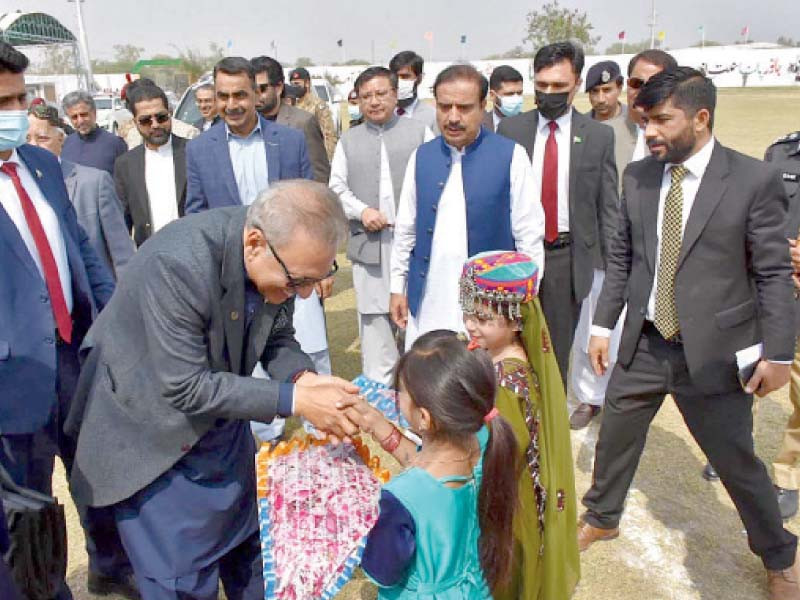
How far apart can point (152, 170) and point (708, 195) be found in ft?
11.8

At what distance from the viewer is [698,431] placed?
9.03 ft

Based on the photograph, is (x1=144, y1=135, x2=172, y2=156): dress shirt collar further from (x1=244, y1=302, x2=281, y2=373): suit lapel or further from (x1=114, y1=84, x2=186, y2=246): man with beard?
(x1=244, y1=302, x2=281, y2=373): suit lapel

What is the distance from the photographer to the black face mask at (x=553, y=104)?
12.5 feet

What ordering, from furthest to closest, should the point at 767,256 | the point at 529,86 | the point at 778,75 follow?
1. the point at 529,86
2. the point at 778,75
3. the point at 767,256

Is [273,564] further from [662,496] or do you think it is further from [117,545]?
[662,496]

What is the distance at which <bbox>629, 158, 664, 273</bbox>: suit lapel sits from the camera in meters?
2.71

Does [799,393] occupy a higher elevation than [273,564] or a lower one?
lower

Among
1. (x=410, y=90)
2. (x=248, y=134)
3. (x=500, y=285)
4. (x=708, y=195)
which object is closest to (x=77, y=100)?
(x=248, y=134)

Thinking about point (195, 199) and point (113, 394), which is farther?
point (195, 199)

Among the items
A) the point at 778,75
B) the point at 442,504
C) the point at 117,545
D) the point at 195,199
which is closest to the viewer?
the point at 442,504

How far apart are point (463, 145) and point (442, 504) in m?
2.19

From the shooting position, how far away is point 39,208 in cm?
253

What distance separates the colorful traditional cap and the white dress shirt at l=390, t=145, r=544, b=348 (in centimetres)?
100

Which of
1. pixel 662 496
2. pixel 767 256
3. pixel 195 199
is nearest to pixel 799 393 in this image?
pixel 662 496
